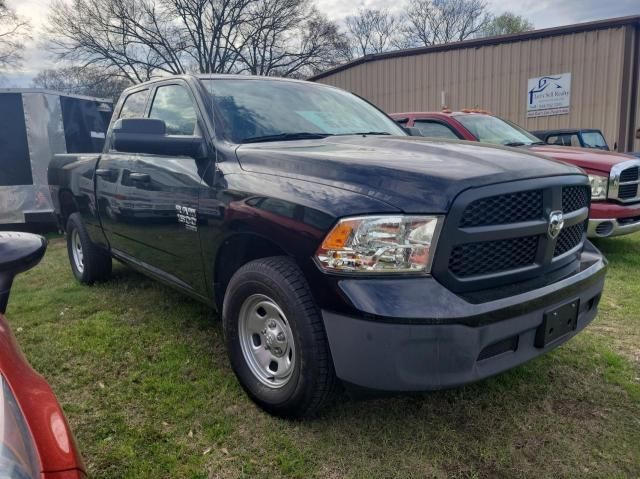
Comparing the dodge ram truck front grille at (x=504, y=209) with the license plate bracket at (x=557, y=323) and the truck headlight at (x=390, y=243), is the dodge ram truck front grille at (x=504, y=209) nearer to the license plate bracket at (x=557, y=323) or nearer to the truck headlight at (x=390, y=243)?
the truck headlight at (x=390, y=243)

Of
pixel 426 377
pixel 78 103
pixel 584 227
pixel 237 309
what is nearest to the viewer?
pixel 426 377

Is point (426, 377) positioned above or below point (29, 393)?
below

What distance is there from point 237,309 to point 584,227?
6.55ft

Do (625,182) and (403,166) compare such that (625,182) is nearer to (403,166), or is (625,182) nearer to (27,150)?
(403,166)

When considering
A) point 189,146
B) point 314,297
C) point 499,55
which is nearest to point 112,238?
point 189,146

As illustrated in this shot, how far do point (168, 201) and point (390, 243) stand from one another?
1.74m

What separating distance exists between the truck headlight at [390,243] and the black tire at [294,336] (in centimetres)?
30

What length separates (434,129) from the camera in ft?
21.9

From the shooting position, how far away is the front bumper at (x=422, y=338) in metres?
1.92

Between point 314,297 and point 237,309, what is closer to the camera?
point 314,297

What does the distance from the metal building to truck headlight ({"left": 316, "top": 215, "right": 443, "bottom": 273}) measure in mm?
14043

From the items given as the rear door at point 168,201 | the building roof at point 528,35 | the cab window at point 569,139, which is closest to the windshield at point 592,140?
the cab window at point 569,139

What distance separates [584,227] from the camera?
285 cm

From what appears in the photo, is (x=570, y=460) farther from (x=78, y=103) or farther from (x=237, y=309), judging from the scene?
(x=78, y=103)
